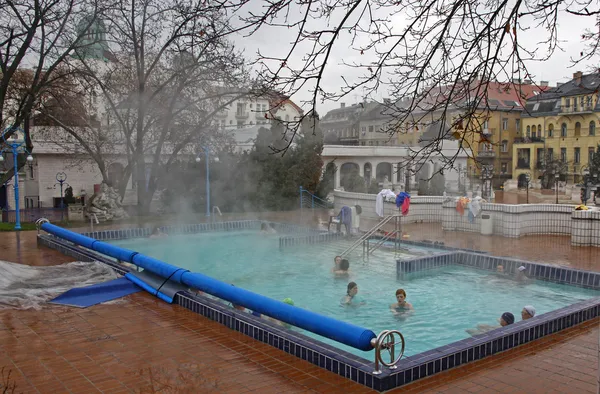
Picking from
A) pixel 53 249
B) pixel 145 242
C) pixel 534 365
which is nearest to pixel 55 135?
pixel 145 242

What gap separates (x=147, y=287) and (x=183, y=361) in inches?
111

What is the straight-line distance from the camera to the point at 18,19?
15766 millimetres

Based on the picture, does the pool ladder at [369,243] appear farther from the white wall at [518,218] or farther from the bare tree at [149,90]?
the bare tree at [149,90]

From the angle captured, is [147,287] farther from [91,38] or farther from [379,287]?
[91,38]

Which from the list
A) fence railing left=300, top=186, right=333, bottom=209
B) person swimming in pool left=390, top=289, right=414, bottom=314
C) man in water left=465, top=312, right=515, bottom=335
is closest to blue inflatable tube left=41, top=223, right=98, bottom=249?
person swimming in pool left=390, top=289, right=414, bottom=314

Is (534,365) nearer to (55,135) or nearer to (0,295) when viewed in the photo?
(0,295)

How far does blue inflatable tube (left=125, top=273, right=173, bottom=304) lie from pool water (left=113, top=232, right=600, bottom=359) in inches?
74.8

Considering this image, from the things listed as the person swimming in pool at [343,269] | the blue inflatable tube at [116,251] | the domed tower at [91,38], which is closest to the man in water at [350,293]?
the person swimming in pool at [343,269]

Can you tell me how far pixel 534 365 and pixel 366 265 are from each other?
6.71 meters

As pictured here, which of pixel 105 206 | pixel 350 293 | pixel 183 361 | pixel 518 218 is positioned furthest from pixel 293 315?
pixel 105 206

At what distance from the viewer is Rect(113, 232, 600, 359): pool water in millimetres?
8000

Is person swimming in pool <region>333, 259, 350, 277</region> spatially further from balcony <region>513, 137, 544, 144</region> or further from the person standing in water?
balcony <region>513, 137, 544, 144</region>

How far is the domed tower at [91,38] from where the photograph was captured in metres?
16.8

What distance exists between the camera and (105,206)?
1820 centimetres
